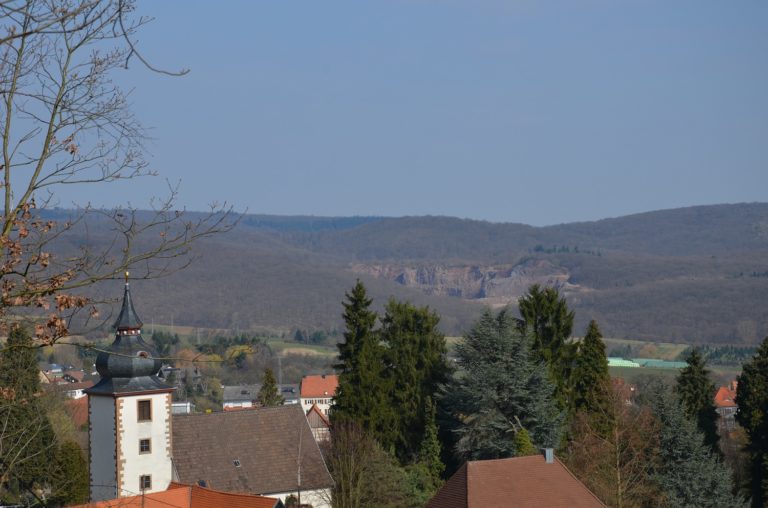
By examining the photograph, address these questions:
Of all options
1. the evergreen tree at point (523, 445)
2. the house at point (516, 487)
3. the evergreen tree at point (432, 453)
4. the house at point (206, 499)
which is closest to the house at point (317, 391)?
the evergreen tree at point (432, 453)

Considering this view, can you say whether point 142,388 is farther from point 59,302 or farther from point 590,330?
point 59,302

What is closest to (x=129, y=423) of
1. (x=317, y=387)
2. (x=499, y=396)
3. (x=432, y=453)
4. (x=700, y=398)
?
(x=432, y=453)

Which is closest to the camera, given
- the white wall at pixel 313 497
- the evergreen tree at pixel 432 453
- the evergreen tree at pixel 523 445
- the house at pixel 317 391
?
the white wall at pixel 313 497

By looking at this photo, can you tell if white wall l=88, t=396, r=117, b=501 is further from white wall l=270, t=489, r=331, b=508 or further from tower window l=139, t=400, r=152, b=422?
white wall l=270, t=489, r=331, b=508

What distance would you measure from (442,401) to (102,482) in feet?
50.1

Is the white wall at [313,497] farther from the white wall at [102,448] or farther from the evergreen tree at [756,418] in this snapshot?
the evergreen tree at [756,418]

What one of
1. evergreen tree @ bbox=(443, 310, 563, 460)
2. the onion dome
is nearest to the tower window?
the onion dome

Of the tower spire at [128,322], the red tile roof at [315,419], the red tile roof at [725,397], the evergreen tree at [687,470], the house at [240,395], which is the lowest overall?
the red tile roof at [725,397]

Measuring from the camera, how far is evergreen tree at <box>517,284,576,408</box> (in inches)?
2080

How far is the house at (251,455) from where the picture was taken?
44.2m

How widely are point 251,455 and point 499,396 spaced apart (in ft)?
34.1

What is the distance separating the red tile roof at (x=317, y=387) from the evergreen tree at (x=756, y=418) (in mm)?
73124

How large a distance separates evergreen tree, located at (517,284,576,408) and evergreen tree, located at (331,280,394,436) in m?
6.84

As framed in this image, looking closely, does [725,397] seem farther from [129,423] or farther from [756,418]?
[129,423]
